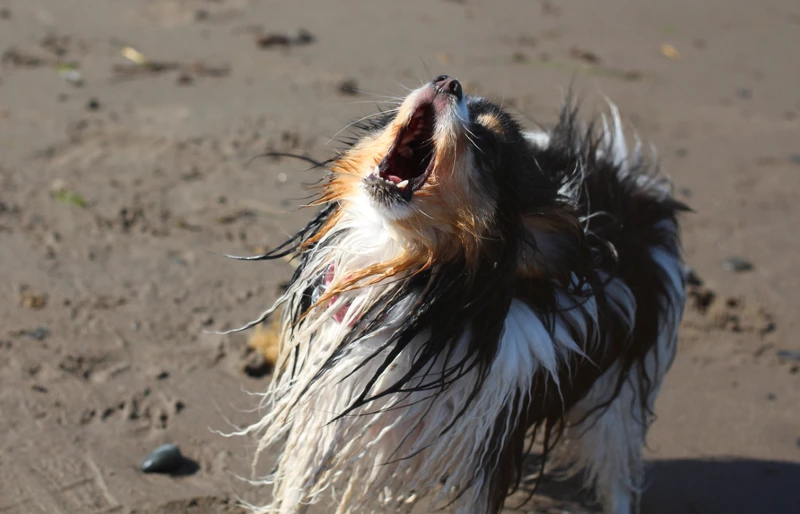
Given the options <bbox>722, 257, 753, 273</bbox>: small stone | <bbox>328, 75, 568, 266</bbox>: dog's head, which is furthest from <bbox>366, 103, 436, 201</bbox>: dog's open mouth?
<bbox>722, 257, 753, 273</bbox>: small stone

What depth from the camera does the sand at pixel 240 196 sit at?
3.48 meters

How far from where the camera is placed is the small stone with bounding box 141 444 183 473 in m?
3.19

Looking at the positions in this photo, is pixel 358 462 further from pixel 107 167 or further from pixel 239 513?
pixel 107 167

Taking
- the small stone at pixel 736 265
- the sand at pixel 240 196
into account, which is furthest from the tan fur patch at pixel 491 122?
the small stone at pixel 736 265

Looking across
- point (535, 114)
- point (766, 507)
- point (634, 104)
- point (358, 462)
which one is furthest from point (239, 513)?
point (634, 104)

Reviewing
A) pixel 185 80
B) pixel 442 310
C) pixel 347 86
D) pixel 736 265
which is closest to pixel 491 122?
pixel 442 310

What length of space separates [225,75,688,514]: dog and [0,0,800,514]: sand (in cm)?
56

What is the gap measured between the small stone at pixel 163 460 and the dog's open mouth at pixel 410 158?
147cm

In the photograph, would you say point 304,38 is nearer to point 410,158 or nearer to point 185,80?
point 185,80

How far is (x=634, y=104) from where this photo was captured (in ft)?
23.8

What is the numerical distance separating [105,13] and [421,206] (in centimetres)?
624

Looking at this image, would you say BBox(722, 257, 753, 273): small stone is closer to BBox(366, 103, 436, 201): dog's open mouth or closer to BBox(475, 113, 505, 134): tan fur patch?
BBox(475, 113, 505, 134): tan fur patch

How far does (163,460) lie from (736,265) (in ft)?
11.5

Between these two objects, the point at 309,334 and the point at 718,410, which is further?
the point at 718,410
